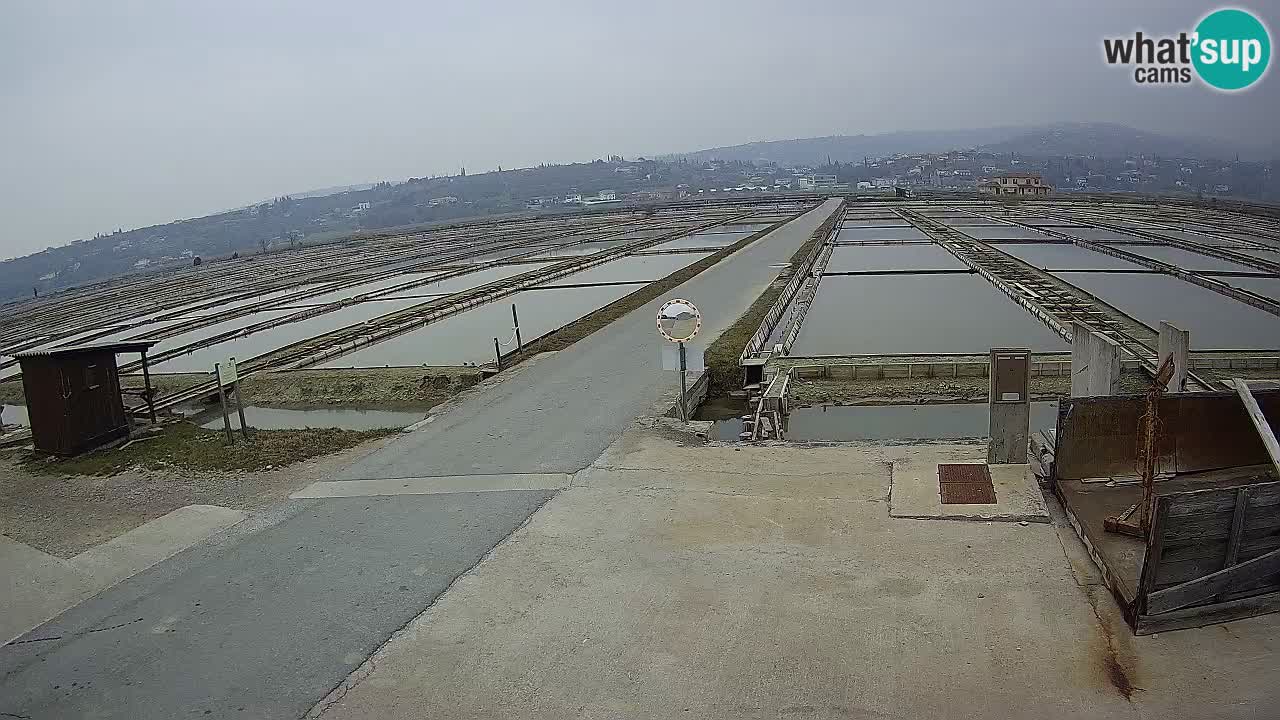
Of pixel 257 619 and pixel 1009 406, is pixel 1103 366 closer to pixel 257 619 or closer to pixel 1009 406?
pixel 1009 406

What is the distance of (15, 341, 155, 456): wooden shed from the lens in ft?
32.1

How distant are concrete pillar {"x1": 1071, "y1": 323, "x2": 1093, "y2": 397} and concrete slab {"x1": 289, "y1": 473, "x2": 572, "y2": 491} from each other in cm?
466

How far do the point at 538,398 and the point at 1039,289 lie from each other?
1576 cm

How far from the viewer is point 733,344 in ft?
48.3

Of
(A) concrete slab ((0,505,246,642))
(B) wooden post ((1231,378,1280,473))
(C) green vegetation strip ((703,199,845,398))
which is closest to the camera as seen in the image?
(B) wooden post ((1231,378,1280,473))

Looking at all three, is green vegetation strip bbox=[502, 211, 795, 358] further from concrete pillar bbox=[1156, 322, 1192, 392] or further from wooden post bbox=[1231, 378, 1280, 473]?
wooden post bbox=[1231, 378, 1280, 473]

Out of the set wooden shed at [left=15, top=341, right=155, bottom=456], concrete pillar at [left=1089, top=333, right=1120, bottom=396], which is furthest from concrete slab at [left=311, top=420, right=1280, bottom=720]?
A: wooden shed at [left=15, top=341, right=155, bottom=456]

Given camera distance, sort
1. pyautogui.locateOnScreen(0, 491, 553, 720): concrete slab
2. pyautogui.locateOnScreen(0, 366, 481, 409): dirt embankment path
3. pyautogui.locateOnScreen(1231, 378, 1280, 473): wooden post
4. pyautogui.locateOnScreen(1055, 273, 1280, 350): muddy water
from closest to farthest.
A: 1. pyautogui.locateOnScreen(0, 491, 553, 720): concrete slab
2. pyautogui.locateOnScreen(1231, 378, 1280, 473): wooden post
3. pyautogui.locateOnScreen(0, 366, 481, 409): dirt embankment path
4. pyautogui.locateOnScreen(1055, 273, 1280, 350): muddy water

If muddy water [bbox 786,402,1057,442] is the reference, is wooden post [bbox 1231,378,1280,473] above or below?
above

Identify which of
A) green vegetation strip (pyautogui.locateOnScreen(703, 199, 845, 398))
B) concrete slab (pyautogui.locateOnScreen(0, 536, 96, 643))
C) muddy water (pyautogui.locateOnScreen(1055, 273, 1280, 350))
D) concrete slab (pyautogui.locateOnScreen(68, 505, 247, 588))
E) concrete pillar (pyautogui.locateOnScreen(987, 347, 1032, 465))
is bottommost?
muddy water (pyautogui.locateOnScreen(1055, 273, 1280, 350))

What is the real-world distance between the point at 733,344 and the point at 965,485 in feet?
27.5

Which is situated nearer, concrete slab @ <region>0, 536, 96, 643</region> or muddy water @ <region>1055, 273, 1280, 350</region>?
concrete slab @ <region>0, 536, 96, 643</region>

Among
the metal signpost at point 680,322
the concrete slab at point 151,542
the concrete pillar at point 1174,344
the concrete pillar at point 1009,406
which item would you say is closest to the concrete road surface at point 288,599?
the concrete slab at point 151,542

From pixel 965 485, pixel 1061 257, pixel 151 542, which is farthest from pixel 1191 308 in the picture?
pixel 151 542
